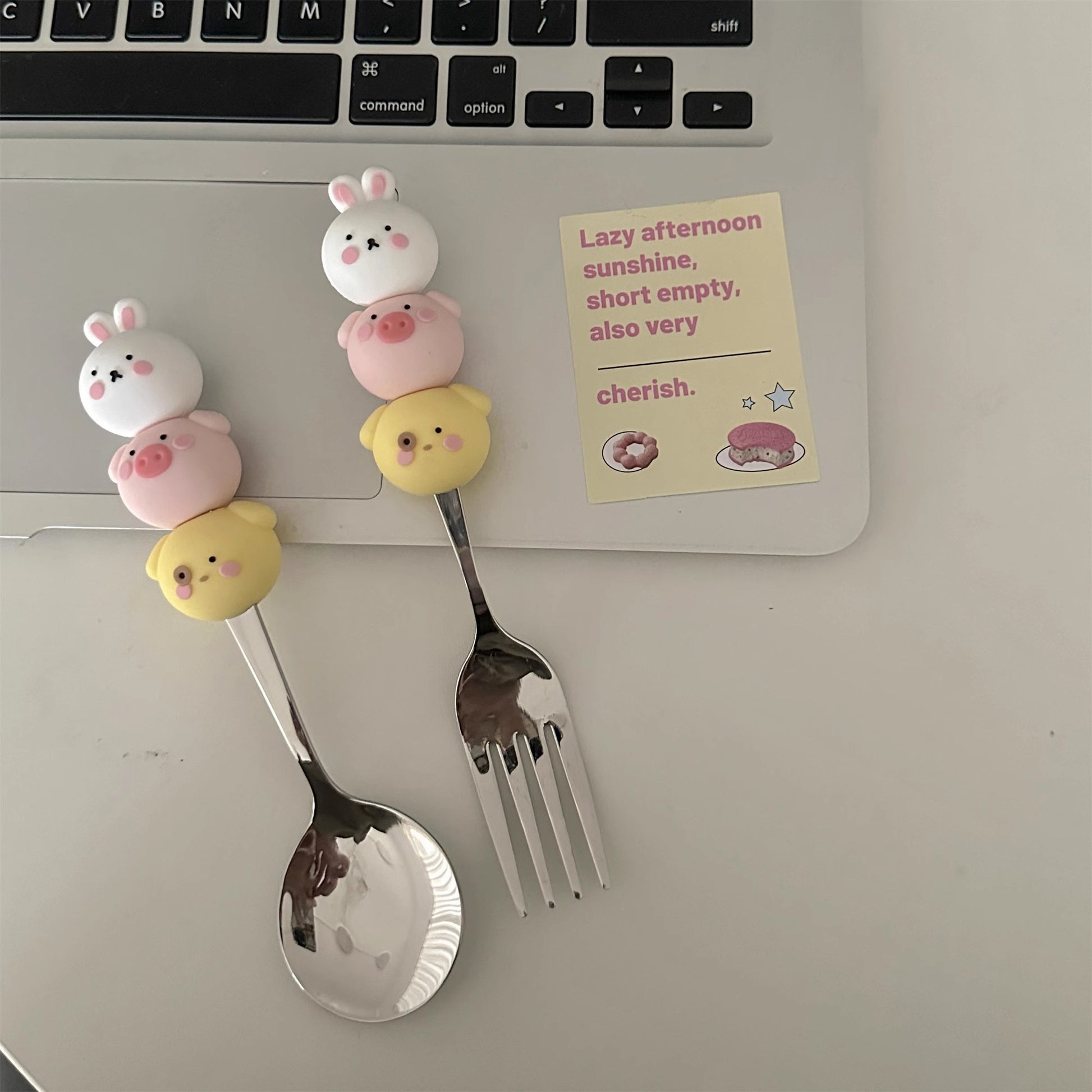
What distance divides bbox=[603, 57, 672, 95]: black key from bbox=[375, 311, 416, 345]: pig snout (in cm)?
17

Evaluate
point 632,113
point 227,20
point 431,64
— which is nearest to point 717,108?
point 632,113

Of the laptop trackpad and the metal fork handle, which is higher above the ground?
the laptop trackpad

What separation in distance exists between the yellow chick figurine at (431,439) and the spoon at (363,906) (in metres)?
0.13

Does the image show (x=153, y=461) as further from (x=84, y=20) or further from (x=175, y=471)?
(x=84, y=20)

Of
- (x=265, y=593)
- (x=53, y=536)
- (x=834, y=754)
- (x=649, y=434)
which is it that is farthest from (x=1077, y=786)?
(x=53, y=536)

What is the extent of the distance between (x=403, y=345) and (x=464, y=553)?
104 mm

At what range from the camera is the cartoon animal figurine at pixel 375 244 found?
420mm

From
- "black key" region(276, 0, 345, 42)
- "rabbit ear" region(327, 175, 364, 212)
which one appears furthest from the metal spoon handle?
"black key" region(276, 0, 345, 42)

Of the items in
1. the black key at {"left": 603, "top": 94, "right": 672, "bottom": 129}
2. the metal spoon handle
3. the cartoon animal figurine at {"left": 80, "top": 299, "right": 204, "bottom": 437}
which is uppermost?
the black key at {"left": 603, "top": 94, "right": 672, "bottom": 129}

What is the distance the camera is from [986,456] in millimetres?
453

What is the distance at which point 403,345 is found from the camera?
42 cm

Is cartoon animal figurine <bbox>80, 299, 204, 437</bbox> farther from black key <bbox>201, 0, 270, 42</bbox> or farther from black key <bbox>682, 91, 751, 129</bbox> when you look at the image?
black key <bbox>682, 91, 751, 129</bbox>

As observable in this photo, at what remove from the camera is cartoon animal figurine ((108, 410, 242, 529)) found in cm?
41

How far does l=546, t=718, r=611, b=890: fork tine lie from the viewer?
0.40 meters
